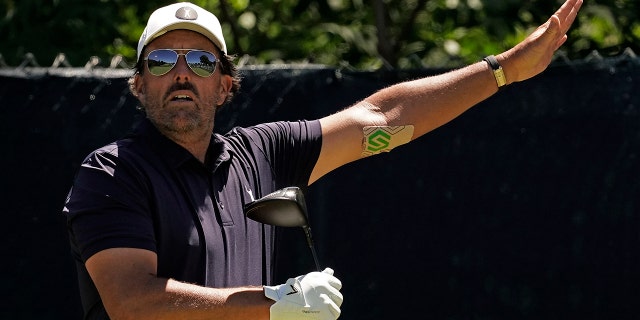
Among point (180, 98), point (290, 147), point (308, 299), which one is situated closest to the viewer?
point (308, 299)

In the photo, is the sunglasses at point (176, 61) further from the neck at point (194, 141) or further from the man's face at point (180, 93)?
the neck at point (194, 141)

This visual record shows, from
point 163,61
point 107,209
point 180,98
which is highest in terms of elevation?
point 163,61

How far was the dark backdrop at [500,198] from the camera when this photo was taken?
561 centimetres

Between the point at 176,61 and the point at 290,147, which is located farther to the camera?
the point at 290,147

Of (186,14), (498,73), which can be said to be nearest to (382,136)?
(498,73)

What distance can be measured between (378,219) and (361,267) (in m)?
0.22

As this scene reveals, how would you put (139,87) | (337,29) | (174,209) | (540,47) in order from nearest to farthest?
(174,209)
(139,87)
(540,47)
(337,29)

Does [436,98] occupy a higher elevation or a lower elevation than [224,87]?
lower

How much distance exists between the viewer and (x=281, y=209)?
3547mm

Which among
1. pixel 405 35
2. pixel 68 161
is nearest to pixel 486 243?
pixel 68 161

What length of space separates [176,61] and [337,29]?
362 centimetres

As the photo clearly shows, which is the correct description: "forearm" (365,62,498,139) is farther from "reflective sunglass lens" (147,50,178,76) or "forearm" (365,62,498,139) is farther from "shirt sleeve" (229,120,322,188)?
"reflective sunglass lens" (147,50,178,76)

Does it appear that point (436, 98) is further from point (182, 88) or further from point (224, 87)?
point (182, 88)

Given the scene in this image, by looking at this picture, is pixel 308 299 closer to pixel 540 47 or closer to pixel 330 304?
pixel 330 304
